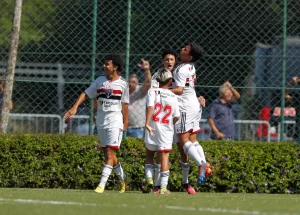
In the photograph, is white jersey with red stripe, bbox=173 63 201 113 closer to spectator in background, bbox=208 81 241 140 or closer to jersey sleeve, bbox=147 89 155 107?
jersey sleeve, bbox=147 89 155 107

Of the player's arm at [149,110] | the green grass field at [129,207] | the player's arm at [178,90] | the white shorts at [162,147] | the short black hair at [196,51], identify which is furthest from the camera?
the short black hair at [196,51]

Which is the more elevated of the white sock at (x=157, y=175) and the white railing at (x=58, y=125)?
the white railing at (x=58, y=125)

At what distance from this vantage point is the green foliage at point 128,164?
14.2 meters

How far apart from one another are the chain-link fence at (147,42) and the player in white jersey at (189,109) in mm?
1963

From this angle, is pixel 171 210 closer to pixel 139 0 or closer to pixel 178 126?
pixel 178 126

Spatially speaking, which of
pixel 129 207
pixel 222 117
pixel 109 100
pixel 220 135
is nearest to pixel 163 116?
pixel 109 100

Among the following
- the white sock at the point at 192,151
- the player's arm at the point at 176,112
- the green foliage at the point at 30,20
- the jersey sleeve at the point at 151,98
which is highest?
the green foliage at the point at 30,20

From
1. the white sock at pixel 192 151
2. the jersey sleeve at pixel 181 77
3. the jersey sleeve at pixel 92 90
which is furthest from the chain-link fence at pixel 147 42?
the white sock at pixel 192 151

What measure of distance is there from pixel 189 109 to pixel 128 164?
6.61 ft

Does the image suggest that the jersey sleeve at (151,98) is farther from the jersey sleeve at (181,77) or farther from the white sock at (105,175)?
the white sock at (105,175)

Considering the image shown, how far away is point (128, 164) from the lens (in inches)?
564

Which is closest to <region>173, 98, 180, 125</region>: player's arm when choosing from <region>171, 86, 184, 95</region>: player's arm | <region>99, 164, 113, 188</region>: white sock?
<region>171, 86, 184, 95</region>: player's arm

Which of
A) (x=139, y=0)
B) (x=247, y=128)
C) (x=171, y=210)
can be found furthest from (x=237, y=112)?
(x=171, y=210)

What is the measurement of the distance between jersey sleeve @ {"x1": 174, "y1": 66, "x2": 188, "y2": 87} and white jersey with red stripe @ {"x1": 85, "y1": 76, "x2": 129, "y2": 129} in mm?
703
